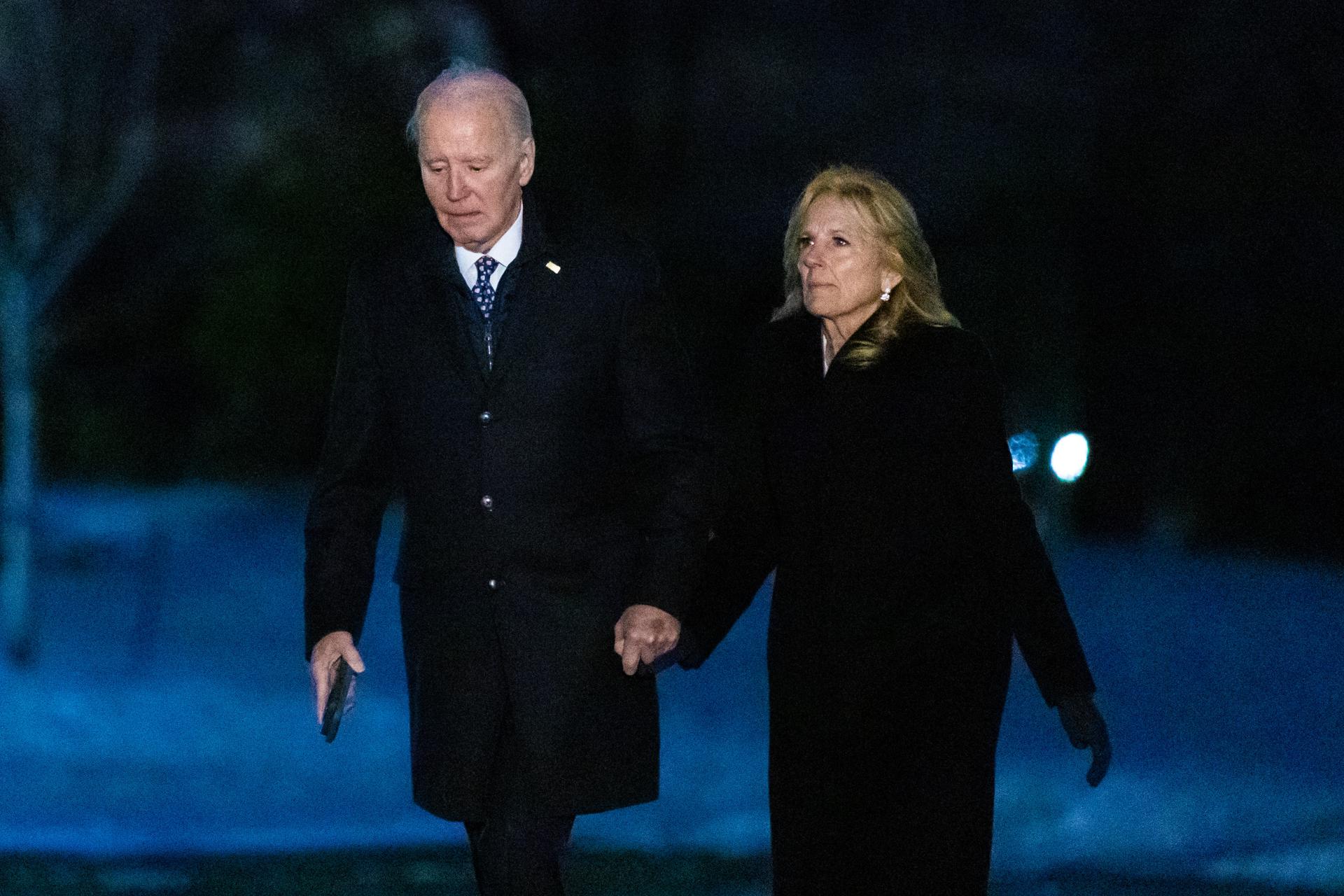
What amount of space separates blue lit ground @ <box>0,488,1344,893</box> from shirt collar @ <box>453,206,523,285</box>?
266cm

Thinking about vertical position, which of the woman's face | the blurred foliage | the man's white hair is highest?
the blurred foliage

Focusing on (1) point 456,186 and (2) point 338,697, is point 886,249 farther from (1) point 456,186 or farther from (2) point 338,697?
(2) point 338,697

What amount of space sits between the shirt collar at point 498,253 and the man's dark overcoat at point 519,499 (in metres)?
0.03

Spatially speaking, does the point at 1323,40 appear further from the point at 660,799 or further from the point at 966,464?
the point at 966,464

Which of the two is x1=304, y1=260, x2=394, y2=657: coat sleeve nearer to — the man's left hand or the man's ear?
the man's ear

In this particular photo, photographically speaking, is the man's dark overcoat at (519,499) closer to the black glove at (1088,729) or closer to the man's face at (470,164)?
the man's face at (470,164)

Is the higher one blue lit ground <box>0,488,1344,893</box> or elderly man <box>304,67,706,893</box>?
elderly man <box>304,67,706,893</box>

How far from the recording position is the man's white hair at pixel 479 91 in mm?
4141

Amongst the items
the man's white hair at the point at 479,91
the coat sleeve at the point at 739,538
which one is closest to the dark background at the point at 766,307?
the coat sleeve at the point at 739,538

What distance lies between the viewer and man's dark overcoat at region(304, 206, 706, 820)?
4.23m

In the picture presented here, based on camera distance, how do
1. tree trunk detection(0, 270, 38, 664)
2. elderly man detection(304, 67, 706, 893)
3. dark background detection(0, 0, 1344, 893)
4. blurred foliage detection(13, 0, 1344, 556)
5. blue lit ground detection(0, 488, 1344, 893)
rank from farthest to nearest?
blurred foliage detection(13, 0, 1344, 556), tree trunk detection(0, 270, 38, 664), dark background detection(0, 0, 1344, 893), blue lit ground detection(0, 488, 1344, 893), elderly man detection(304, 67, 706, 893)

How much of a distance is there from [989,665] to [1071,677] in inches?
7.1

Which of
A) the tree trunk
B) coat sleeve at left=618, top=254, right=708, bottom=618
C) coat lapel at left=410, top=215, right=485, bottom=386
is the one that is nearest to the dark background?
the tree trunk

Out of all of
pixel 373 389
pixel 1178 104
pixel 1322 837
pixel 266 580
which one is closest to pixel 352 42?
pixel 266 580
